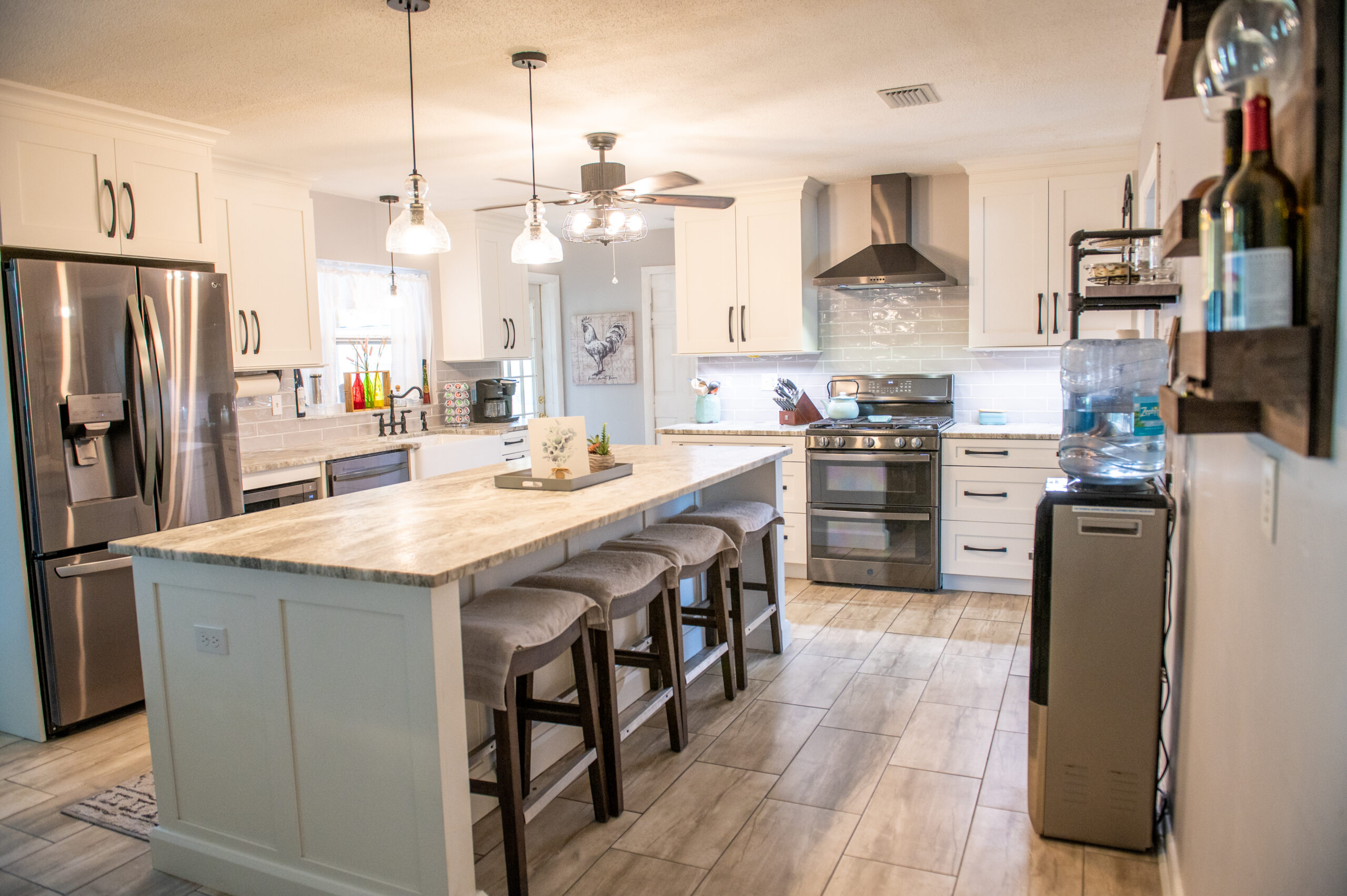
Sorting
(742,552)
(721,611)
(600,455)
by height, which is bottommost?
(721,611)

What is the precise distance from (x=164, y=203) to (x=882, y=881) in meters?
3.74

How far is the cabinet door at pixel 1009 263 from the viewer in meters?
5.00

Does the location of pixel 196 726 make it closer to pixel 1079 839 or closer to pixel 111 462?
pixel 111 462

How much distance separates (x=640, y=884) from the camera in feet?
7.45

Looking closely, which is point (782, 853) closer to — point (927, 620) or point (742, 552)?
point (742, 552)

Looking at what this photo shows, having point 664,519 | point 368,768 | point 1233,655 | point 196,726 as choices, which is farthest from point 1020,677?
point 196,726

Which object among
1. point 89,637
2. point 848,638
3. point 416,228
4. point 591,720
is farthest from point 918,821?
point 89,637

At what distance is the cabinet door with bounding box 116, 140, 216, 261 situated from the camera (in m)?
3.64

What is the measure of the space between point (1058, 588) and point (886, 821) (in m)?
0.83

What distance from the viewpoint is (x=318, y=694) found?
212cm

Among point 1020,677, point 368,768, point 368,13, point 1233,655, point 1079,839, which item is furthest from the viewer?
point 1020,677

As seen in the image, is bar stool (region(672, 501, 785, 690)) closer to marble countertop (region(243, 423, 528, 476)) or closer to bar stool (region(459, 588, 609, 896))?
bar stool (region(459, 588, 609, 896))

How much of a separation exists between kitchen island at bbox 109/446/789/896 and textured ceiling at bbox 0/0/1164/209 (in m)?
1.54

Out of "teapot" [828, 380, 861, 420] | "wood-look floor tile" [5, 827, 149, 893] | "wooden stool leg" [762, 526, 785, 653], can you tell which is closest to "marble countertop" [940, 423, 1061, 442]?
"teapot" [828, 380, 861, 420]
